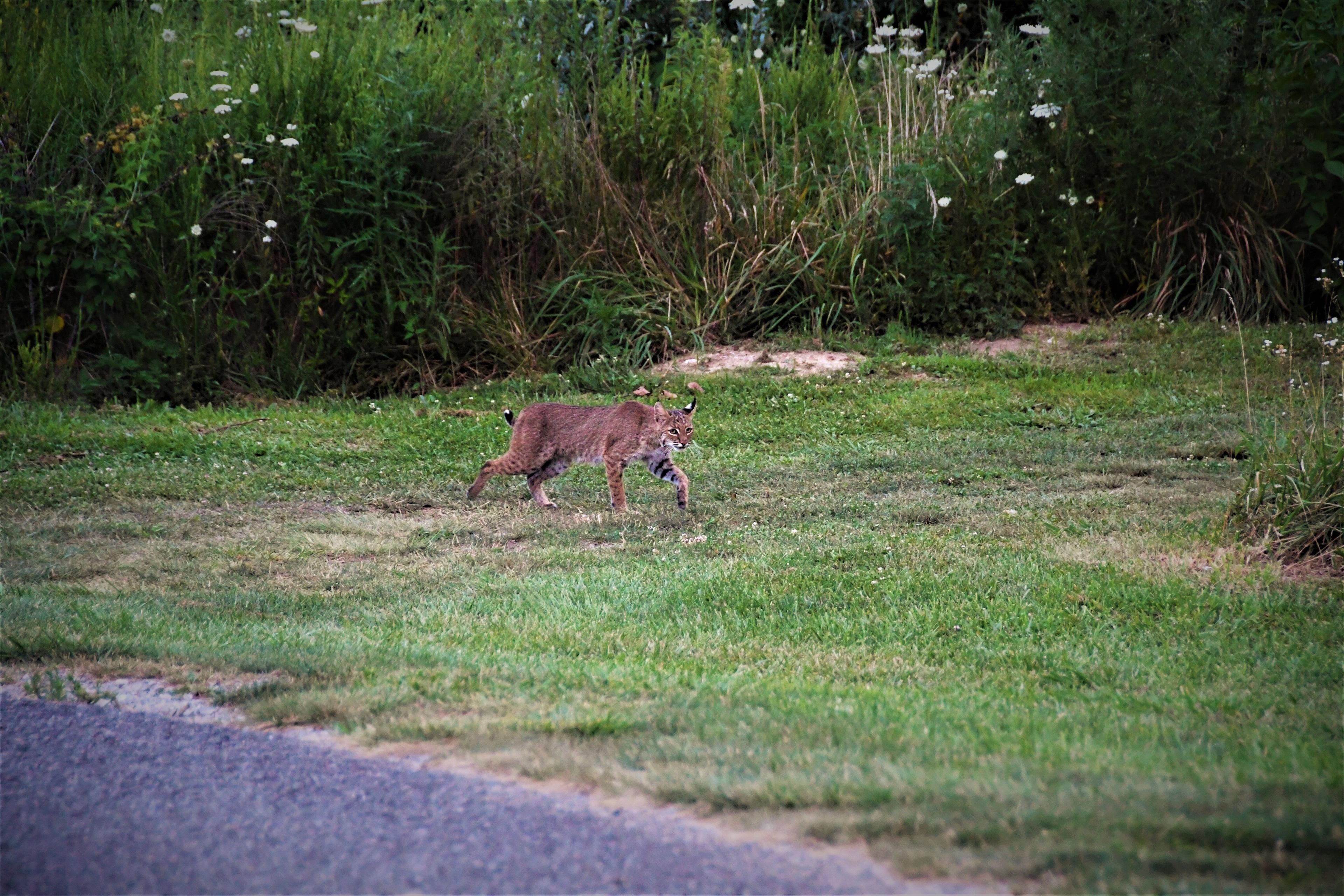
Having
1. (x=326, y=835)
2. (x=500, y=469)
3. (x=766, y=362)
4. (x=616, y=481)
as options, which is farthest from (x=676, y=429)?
(x=326, y=835)

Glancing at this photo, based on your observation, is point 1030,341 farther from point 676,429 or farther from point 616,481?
point 616,481

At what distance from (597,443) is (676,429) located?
55cm

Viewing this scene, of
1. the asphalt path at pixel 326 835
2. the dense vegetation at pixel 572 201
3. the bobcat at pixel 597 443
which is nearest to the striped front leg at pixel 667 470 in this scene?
the bobcat at pixel 597 443

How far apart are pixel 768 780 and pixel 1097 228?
10752 millimetres

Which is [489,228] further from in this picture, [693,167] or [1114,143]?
[1114,143]

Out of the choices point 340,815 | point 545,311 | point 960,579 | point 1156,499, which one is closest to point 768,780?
point 340,815

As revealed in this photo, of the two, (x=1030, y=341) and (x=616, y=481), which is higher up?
(x=1030, y=341)

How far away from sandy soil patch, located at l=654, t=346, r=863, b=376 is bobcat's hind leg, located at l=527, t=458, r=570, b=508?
3.68m

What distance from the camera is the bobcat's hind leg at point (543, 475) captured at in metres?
8.95

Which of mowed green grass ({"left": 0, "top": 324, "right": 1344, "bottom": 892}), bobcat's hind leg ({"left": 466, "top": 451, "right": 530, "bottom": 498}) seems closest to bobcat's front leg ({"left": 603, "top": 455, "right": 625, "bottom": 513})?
mowed green grass ({"left": 0, "top": 324, "right": 1344, "bottom": 892})

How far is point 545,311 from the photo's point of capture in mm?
13539

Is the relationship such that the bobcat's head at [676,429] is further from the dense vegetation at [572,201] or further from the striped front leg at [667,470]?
the dense vegetation at [572,201]

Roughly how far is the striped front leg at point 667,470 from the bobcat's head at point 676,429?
3.3 inches

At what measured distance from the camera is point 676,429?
8602mm
